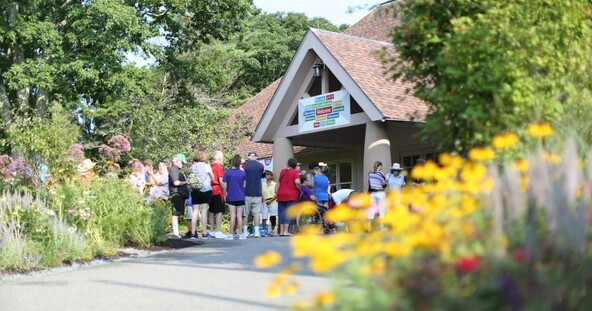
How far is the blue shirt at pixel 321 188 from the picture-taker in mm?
17359

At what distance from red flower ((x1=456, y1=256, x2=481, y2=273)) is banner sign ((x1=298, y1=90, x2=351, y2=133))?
17775mm

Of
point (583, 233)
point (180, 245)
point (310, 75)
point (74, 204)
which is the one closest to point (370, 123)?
point (310, 75)

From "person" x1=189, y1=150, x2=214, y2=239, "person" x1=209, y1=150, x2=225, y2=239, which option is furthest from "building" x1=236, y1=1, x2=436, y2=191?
"person" x1=189, y1=150, x2=214, y2=239

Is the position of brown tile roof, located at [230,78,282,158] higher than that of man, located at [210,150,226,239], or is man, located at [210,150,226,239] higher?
brown tile roof, located at [230,78,282,158]

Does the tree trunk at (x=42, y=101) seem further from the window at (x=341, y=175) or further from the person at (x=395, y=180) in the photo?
the person at (x=395, y=180)

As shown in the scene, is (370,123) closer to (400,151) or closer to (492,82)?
(400,151)

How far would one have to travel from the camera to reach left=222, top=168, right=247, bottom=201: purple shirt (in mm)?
15227

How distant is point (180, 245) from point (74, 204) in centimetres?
200

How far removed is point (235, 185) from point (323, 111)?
7.19m

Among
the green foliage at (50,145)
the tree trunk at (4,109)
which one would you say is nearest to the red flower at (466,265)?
the green foliage at (50,145)

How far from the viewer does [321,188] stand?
57.2ft

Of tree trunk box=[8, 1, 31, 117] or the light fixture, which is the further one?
tree trunk box=[8, 1, 31, 117]

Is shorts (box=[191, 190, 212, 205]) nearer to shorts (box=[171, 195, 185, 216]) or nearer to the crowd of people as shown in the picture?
the crowd of people

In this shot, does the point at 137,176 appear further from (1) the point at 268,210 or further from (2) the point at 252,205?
(1) the point at 268,210
